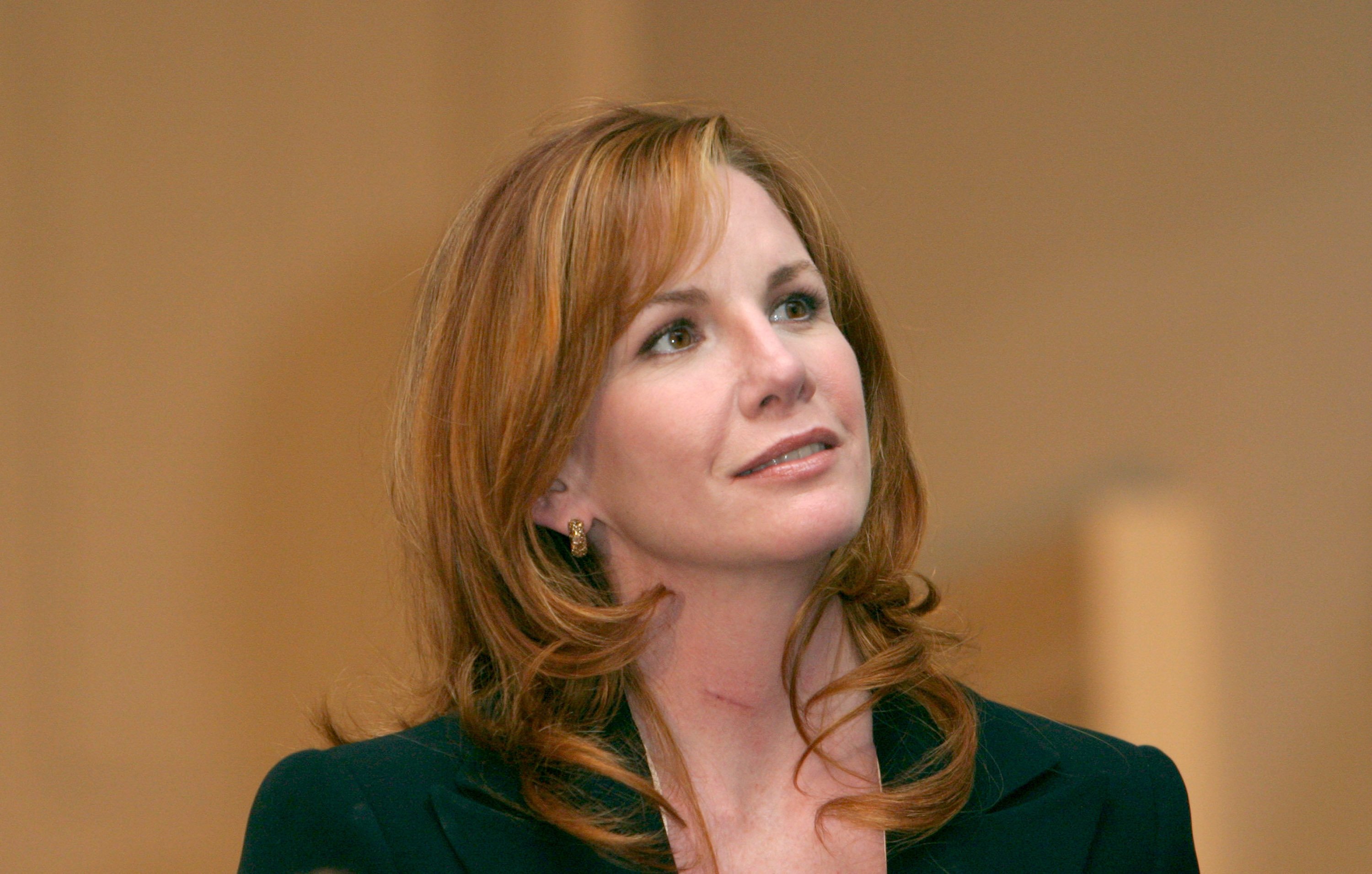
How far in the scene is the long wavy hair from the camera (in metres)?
1.57

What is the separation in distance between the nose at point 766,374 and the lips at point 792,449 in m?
0.04

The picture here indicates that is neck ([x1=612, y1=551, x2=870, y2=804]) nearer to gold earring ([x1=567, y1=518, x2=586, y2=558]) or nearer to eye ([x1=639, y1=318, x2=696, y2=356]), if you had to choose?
gold earring ([x1=567, y1=518, x2=586, y2=558])

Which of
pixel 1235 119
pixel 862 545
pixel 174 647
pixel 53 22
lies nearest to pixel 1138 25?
pixel 1235 119

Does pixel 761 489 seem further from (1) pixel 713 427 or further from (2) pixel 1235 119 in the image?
(2) pixel 1235 119

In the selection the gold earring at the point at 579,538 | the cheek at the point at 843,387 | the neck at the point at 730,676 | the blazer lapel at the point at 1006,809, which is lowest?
the blazer lapel at the point at 1006,809

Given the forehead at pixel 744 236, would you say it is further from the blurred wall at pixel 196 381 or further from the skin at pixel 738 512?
the blurred wall at pixel 196 381

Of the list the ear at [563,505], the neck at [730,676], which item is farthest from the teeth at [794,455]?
the ear at [563,505]

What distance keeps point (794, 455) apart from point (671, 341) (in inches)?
7.7

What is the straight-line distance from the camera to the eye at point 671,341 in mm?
Result: 1584

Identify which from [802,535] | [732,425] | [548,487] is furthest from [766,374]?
[548,487]

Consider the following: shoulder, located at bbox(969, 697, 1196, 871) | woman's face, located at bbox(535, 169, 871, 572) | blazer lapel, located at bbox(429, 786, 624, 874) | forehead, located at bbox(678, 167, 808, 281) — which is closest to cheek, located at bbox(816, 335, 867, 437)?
woman's face, located at bbox(535, 169, 871, 572)

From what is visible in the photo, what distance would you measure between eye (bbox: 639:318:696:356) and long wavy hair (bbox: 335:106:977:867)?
0.04m

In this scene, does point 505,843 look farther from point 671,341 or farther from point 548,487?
point 671,341

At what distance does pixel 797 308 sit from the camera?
5.52 ft
